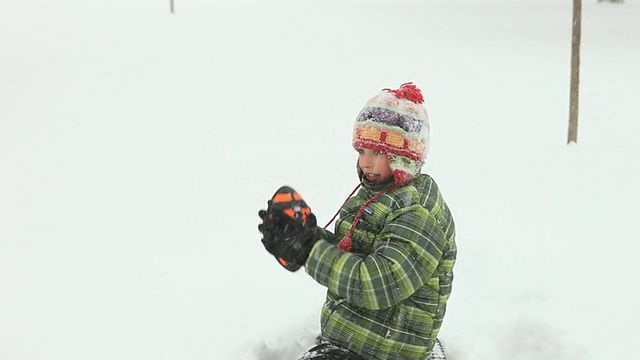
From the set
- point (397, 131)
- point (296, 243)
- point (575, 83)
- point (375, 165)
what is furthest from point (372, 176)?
point (575, 83)

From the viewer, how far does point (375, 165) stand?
255cm

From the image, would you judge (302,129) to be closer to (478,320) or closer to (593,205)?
(593,205)

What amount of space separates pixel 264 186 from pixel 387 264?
3.93 meters

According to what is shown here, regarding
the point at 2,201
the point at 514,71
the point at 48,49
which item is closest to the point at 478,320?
the point at 2,201

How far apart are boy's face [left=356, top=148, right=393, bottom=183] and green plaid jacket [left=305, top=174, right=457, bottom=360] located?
1.7 inches

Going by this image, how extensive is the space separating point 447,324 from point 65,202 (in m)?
3.65

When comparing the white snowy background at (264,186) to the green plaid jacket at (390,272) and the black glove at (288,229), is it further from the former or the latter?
the black glove at (288,229)

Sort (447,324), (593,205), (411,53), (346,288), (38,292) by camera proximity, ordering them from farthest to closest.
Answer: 1. (411,53)
2. (593,205)
3. (38,292)
4. (447,324)
5. (346,288)

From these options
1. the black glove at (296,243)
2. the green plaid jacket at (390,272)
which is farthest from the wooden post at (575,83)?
the black glove at (296,243)

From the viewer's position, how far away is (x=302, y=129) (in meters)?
8.23

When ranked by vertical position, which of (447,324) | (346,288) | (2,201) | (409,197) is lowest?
(447,324)

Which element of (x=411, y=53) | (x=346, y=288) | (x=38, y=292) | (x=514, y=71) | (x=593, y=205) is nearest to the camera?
(x=346, y=288)

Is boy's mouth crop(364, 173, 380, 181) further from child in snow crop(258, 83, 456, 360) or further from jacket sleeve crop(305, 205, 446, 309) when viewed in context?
jacket sleeve crop(305, 205, 446, 309)

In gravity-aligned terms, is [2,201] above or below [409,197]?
below
